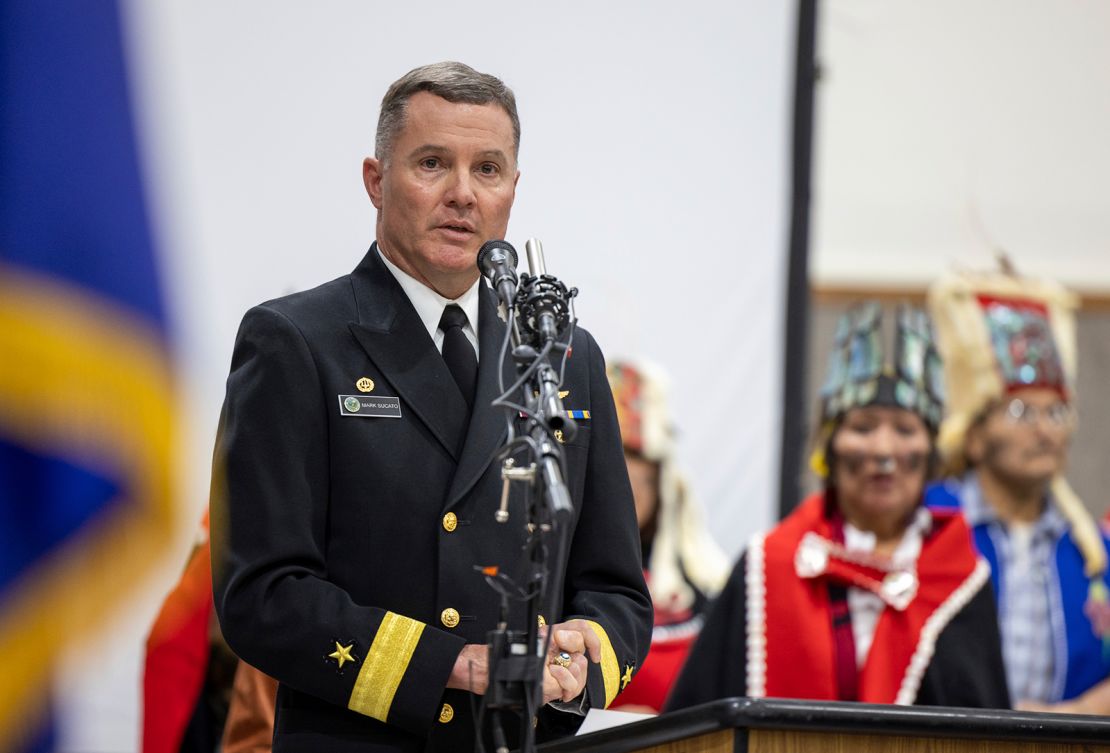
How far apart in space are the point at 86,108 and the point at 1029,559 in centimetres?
352

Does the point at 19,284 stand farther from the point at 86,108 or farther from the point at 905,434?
the point at 905,434

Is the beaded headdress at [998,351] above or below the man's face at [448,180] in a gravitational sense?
above

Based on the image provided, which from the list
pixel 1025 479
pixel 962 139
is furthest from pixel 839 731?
pixel 962 139

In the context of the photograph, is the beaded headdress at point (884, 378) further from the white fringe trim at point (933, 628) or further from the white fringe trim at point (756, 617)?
the white fringe trim at point (933, 628)

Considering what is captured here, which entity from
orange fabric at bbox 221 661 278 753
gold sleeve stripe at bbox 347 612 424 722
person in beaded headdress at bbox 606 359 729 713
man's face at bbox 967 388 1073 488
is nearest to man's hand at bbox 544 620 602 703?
gold sleeve stripe at bbox 347 612 424 722

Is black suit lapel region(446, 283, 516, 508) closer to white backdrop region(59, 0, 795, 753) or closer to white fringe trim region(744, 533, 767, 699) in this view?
white backdrop region(59, 0, 795, 753)

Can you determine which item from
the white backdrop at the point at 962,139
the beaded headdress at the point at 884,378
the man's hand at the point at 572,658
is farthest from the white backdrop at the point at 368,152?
the white backdrop at the point at 962,139

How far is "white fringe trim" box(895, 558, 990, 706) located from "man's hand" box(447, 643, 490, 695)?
7.04 feet

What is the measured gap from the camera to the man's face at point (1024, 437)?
5.54 metres

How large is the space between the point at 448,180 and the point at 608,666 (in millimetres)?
636

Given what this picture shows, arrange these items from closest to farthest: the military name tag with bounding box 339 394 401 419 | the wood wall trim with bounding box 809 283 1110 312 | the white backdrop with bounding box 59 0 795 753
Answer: the military name tag with bounding box 339 394 401 419, the white backdrop with bounding box 59 0 795 753, the wood wall trim with bounding box 809 283 1110 312

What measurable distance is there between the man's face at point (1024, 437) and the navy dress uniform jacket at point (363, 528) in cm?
382

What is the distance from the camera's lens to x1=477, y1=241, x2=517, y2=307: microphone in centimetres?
177

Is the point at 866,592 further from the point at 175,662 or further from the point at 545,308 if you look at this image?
the point at 545,308
